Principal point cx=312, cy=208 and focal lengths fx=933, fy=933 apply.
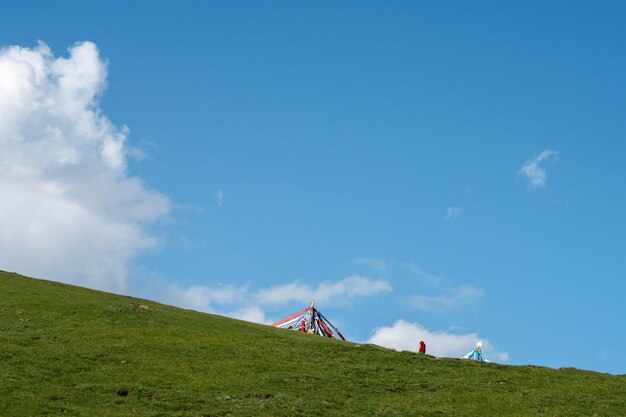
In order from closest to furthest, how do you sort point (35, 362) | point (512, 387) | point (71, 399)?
point (71, 399) < point (35, 362) < point (512, 387)

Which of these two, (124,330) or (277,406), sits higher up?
(124,330)

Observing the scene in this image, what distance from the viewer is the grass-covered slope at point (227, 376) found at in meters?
40.6

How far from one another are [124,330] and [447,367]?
1823 centimetres

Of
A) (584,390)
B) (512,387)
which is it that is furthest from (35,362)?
(584,390)

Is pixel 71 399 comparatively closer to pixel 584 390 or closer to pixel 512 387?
pixel 512 387

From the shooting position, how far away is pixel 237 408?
4041 cm

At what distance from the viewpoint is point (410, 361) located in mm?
51656

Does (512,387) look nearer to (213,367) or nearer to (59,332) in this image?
(213,367)

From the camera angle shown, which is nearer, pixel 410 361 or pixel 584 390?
pixel 584 390

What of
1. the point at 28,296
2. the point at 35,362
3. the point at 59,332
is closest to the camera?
the point at 35,362

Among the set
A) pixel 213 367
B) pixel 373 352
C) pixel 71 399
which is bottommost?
pixel 71 399

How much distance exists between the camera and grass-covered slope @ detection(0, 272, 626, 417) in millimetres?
40594

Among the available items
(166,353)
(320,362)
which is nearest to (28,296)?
(166,353)

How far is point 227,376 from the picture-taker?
149 feet
